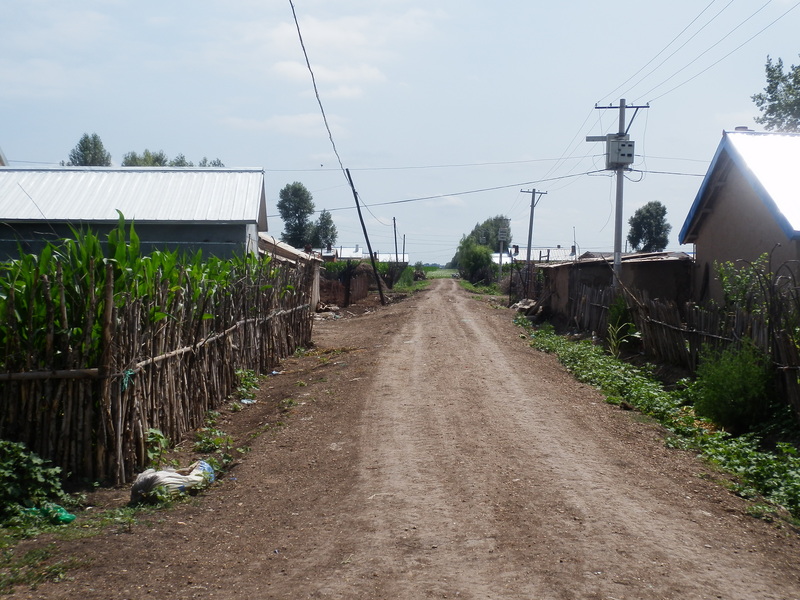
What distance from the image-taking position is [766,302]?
844 centimetres

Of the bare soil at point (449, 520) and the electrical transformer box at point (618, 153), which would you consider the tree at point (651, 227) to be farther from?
the bare soil at point (449, 520)

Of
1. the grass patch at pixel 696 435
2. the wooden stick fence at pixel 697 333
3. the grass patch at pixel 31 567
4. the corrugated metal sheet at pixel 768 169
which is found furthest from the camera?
the corrugated metal sheet at pixel 768 169

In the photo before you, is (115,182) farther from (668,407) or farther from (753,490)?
(753,490)

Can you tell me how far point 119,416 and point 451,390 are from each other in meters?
5.36

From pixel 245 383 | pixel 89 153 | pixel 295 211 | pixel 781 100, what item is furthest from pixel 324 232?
pixel 245 383

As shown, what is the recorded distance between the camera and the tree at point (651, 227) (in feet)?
205

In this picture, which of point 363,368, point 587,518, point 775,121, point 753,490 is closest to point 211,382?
point 363,368

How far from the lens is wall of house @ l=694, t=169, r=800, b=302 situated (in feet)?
42.8

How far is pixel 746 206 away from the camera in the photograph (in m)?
14.4

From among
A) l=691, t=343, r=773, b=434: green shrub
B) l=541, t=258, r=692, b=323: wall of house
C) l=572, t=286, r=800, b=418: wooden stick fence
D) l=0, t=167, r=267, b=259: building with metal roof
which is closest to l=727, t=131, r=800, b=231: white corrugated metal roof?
l=572, t=286, r=800, b=418: wooden stick fence

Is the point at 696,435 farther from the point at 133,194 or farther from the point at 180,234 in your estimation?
the point at 133,194

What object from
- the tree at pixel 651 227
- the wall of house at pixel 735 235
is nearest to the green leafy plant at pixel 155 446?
the wall of house at pixel 735 235

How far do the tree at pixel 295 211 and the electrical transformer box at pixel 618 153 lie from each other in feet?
179

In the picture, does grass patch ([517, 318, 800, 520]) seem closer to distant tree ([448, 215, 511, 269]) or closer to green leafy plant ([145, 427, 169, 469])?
green leafy plant ([145, 427, 169, 469])
